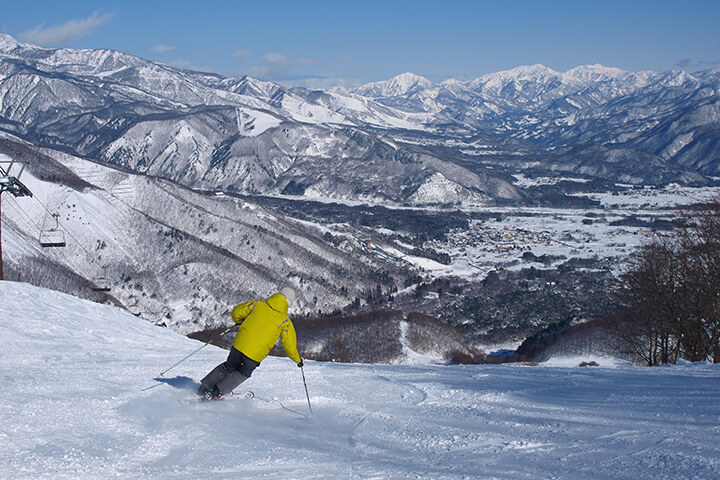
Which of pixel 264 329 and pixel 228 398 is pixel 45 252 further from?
pixel 264 329

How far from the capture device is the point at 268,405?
955 centimetres

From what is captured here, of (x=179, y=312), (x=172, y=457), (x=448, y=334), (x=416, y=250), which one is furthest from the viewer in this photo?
(x=416, y=250)

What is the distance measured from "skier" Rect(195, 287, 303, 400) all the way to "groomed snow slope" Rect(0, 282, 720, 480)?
1.22 ft

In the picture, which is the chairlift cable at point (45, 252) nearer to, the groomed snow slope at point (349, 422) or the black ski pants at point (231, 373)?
the groomed snow slope at point (349, 422)

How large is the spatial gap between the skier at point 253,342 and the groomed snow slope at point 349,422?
0.37 metres

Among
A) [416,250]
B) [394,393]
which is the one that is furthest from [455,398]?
[416,250]

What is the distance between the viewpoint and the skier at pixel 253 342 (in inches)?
366

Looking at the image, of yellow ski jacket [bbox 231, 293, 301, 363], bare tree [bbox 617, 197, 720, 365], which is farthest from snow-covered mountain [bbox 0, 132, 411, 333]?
yellow ski jacket [bbox 231, 293, 301, 363]

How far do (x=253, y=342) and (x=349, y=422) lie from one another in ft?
6.71

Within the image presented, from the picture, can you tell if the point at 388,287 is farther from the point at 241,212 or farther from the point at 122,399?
the point at 122,399

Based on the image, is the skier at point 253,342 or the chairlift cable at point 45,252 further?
the chairlift cable at point 45,252

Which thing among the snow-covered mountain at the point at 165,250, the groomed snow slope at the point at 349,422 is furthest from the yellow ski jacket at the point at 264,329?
the snow-covered mountain at the point at 165,250

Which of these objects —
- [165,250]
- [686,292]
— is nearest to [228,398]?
[686,292]

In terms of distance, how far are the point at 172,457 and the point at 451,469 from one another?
3311 mm
